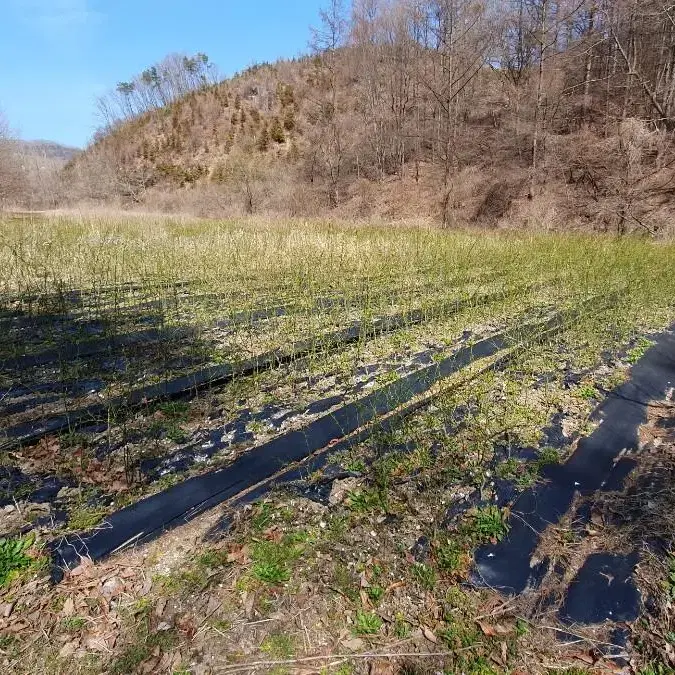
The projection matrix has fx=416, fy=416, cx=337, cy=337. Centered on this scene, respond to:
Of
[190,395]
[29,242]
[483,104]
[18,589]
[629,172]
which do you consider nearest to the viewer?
[18,589]

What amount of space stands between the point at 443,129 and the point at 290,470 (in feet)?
83.5

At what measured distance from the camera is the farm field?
159 cm

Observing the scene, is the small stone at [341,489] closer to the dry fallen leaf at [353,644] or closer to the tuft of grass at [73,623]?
the dry fallen leaf at [353,644]

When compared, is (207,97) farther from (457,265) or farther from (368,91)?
(457,265)

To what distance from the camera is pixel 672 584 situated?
179 cm

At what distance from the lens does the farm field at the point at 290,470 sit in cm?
159

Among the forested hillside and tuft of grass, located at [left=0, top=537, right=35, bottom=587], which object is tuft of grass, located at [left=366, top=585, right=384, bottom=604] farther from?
the forested hillside

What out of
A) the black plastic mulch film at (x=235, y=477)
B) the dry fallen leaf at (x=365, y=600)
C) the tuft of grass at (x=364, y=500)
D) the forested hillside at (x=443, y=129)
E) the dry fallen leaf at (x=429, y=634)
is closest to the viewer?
the dry fallen leaf at (x=429, y=634)

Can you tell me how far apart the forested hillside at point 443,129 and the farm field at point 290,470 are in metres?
11.9

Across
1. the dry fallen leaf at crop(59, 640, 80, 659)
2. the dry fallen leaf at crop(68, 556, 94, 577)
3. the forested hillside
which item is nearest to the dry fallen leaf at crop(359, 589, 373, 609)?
the dry fallen leaf at crop(59, 640, 80, 659)

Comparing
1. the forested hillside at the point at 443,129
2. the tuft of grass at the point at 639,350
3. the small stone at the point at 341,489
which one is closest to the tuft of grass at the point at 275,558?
the small stone at the point at 341,489

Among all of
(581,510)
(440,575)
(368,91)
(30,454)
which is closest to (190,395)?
(30,454)

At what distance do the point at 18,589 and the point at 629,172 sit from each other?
18070 millimetres

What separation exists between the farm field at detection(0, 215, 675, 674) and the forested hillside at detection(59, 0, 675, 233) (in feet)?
38.9
